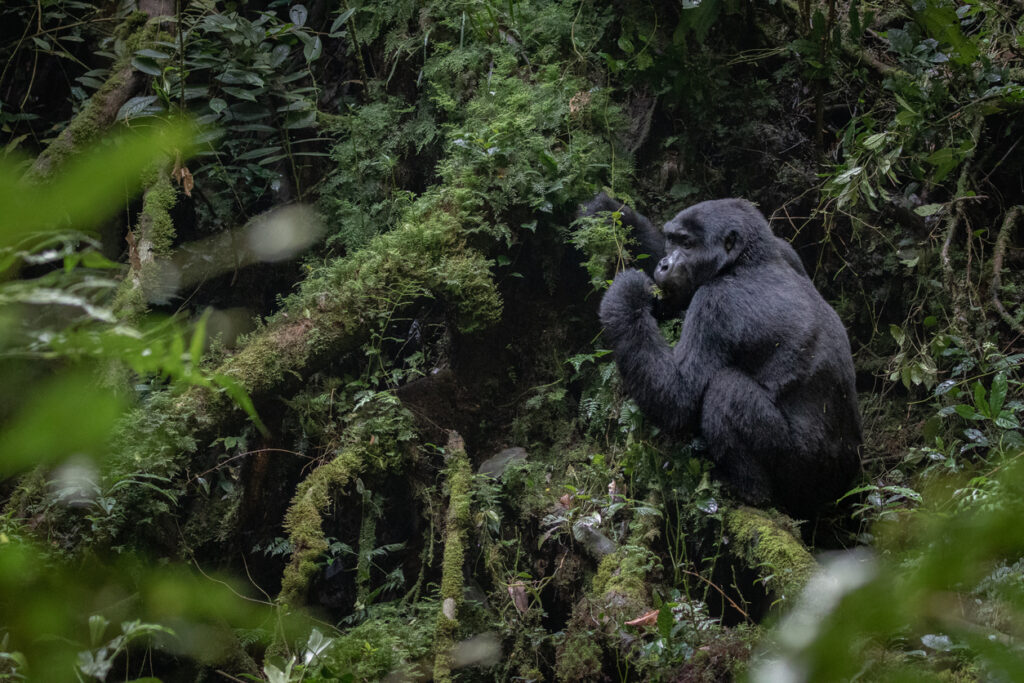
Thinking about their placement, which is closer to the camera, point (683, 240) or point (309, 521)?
point (309, 521)

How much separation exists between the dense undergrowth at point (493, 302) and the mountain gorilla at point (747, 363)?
0.23 m

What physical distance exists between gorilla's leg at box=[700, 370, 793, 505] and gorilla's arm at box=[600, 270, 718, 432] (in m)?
0.14

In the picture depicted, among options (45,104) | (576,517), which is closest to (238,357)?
(576,517)

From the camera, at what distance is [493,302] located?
5.21 m

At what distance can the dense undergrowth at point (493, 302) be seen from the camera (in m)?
4.08

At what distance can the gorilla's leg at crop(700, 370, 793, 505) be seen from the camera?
4.44 metres

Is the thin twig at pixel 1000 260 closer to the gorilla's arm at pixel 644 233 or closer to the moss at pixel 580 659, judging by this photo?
the gorilla's arm at pixel 644 233

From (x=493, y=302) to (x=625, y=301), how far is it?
93cm

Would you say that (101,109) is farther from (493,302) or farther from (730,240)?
(730,240)

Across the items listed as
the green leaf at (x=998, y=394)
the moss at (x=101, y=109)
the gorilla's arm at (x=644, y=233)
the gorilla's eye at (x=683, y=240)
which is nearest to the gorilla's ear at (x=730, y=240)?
the gorilla's eye at (x=683, y=240)

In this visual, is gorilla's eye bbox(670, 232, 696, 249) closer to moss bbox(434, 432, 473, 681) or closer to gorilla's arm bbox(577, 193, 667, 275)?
gorilla's arm bbox(577, 193, 667, 275)

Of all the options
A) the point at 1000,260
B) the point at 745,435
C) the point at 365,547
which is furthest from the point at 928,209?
the point at 365,547

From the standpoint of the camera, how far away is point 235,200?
6.79 m

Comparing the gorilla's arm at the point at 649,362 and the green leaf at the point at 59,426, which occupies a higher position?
the green leaf at the point at 59,426
